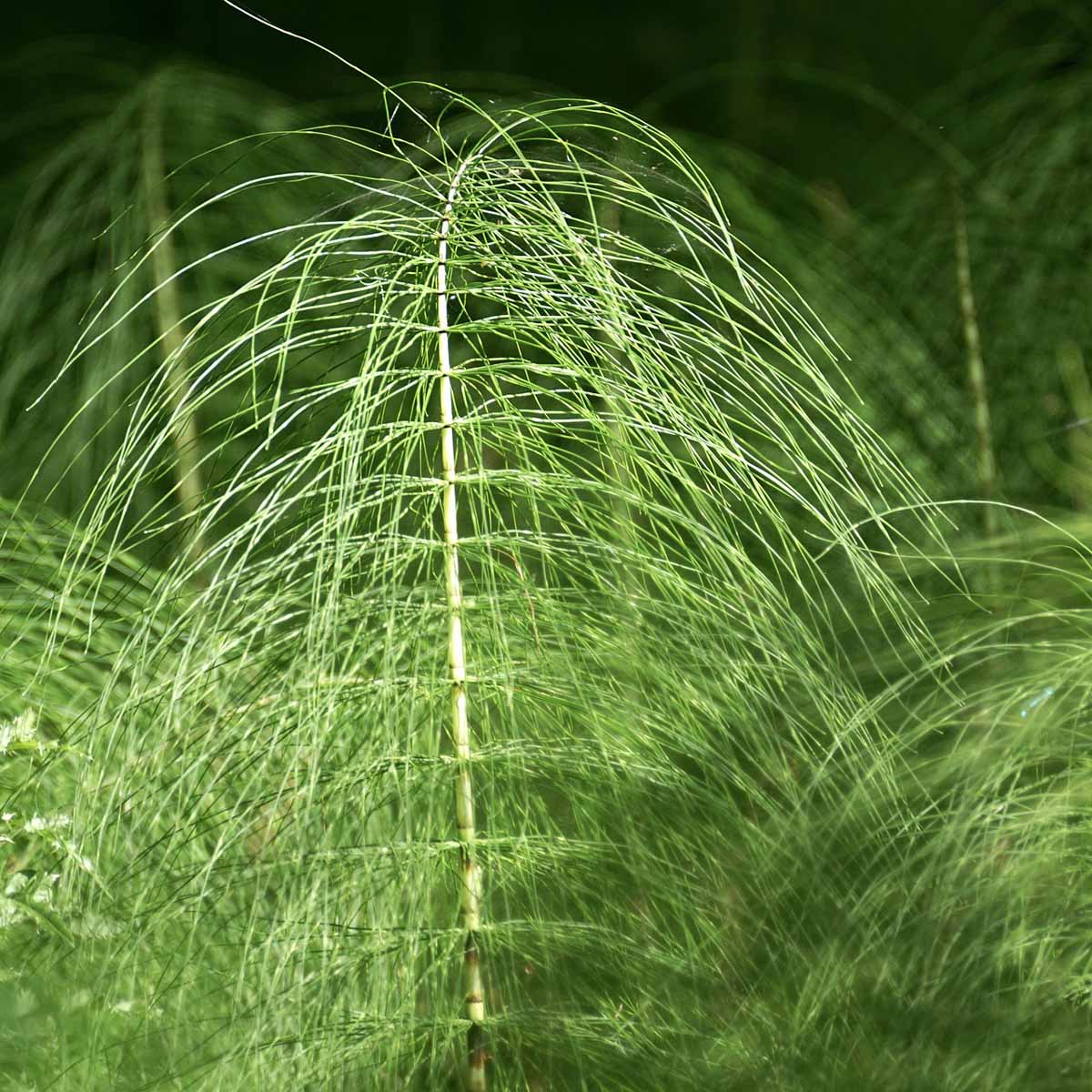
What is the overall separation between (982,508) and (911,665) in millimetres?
172

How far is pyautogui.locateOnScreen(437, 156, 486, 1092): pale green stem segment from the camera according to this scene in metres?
0.56

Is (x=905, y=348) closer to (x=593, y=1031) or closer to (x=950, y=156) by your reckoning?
(x=950, y=156)

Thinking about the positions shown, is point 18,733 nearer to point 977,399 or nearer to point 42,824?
point 42,824

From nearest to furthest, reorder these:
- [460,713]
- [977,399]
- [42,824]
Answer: [460,713] → [42,824] → [977,399]

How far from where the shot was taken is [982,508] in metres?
1.17

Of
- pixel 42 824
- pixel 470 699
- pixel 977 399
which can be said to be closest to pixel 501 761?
pixel 470 699

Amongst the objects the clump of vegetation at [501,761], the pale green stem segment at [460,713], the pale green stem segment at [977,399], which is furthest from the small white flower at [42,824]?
the pale green stem segment at [977,399]

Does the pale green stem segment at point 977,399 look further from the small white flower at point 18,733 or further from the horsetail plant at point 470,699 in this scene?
the small white flower at point 18,733

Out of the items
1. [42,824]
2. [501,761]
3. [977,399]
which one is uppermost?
[977,399]

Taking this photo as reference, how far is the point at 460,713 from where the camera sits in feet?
1.88

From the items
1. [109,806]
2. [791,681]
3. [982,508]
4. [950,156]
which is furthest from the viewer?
[950,156]

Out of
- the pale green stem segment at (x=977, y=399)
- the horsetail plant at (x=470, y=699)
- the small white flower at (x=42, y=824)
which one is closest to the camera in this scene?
the horsetail plant at (x=470, y=699)

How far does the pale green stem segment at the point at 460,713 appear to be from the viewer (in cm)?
56

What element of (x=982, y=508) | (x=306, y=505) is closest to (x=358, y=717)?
(x=306, y=505)
